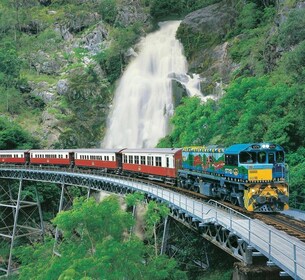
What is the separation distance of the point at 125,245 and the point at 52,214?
1470 inches

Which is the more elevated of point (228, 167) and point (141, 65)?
point (141, 65)

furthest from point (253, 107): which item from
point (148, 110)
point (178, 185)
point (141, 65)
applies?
point (141, 65)

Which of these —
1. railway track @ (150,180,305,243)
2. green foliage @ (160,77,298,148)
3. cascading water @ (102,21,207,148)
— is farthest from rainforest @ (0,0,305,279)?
railway track @ (150,180,305,243)

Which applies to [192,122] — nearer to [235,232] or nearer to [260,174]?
[260,174]

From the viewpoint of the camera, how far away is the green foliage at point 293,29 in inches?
1749

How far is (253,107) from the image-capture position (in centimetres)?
3338

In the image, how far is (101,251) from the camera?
17.2m

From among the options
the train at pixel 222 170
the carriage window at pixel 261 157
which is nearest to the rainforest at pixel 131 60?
the train at pixel 222 170

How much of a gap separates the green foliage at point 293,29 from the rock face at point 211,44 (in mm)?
17001

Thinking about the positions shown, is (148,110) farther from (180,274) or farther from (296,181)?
(180,274)

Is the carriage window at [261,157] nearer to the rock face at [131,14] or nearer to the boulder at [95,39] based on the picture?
the boulder at [95,39]

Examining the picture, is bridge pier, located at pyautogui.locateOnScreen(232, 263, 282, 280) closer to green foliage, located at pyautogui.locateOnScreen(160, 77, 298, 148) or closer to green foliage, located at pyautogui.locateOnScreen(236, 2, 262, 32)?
green foliage, located at pyautogui.locateOnScreen(160, 77, 298, 148)

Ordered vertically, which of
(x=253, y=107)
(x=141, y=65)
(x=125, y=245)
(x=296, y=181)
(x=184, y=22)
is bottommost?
A: (x=125, y=245)

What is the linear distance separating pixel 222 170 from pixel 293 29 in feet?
90.4
